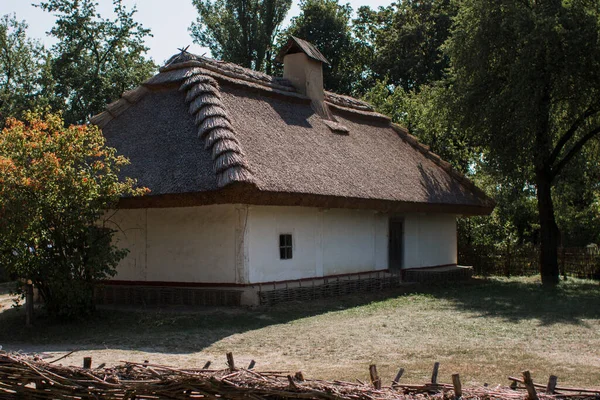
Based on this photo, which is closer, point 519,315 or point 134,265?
point 519,315

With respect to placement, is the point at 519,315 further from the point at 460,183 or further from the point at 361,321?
the point at 460,183

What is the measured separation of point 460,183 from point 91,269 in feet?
49.6

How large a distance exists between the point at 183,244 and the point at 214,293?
1.59 m

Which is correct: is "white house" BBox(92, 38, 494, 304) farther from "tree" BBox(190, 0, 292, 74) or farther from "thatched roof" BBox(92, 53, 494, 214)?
"tree" BBox(190, 0, 292, 74)

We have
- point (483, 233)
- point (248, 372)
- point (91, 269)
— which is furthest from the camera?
point (483, 233)

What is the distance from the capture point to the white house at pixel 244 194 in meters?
15.1

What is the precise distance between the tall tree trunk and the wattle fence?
1875mm

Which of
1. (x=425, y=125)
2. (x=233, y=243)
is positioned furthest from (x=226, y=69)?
(x=425, y=125)

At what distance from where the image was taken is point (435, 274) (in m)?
21.8

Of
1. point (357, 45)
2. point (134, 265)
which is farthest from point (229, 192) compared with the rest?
point (357, 45)

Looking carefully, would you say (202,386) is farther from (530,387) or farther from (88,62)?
(88,62)

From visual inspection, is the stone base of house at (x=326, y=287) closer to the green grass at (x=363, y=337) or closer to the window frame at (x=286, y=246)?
the green grass at (x=363, y=337)

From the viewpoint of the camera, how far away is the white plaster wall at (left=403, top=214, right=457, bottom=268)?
2214cm

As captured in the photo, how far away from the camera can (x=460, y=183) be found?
79.9 ft
